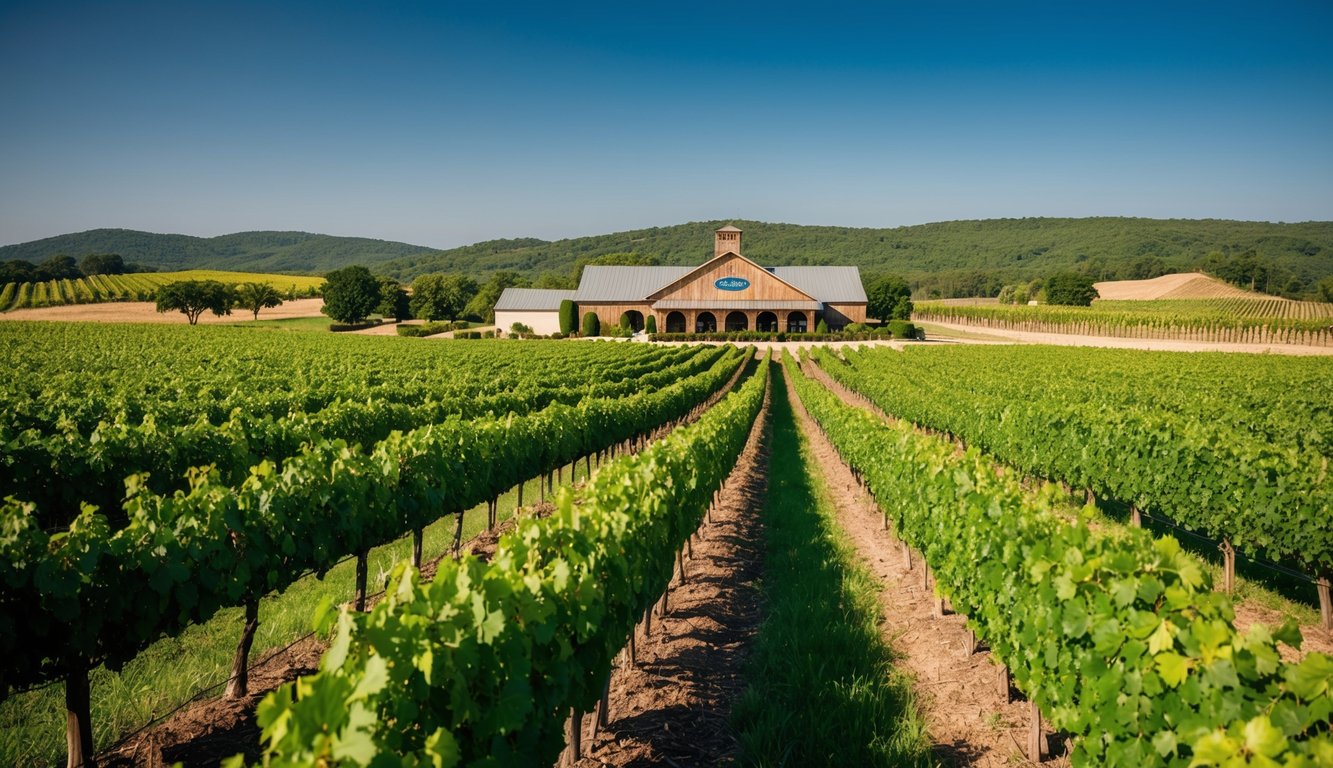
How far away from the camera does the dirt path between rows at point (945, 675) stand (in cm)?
493

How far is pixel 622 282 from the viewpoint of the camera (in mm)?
66562

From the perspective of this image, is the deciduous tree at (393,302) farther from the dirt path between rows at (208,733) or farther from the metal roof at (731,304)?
the dirt path between rows at (208,733)

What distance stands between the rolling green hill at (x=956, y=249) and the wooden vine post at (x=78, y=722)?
148 meters

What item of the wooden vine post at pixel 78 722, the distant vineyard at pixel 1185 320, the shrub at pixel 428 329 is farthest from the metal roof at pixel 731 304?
the wooden vine post at pixel 78 722

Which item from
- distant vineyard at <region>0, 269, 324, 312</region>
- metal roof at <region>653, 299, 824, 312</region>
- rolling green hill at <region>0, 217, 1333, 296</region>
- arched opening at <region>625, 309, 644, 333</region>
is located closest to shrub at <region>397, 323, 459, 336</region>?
arched opening at <region>625, 309, 644, 333</region>

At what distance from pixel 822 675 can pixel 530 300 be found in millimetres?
66877

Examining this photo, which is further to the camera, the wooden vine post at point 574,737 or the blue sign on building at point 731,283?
the blue sign on building at point 731,283

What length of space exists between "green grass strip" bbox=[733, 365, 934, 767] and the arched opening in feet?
180

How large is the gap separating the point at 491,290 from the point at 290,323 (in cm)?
3334

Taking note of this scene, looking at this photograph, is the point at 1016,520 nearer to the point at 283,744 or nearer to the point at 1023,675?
the point at 1023,675

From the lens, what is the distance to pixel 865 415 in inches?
481

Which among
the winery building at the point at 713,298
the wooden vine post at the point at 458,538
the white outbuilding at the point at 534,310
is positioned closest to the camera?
the wooden vine post at the point at 458,538

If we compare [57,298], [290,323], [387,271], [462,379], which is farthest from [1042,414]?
[387,271]

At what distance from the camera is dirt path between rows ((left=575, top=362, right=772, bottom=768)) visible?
483 cm
